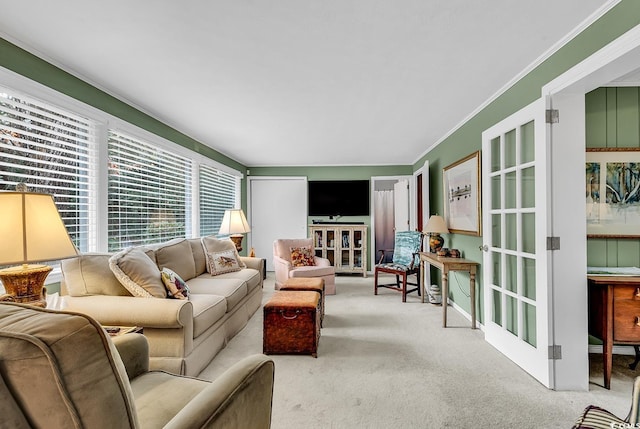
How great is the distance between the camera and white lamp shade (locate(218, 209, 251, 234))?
474 cm

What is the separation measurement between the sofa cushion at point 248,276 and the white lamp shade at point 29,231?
2.17 meters

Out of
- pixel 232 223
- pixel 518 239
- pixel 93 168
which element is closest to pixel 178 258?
pixel 93 168

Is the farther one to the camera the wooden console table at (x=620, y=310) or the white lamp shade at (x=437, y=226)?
the white lamp shade at (x=437, y=226)

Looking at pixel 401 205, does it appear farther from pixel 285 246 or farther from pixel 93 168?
pixel 93 168

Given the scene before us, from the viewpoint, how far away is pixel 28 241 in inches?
55.5

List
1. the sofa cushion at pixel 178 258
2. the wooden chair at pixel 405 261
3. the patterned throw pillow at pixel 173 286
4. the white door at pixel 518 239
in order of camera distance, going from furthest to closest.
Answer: the wooden chair at pixel 405 261 → the sofa cushion at pixel 178 258 → the patterned throw pillow at pixel 173 286 → the white door at pixel 518 239

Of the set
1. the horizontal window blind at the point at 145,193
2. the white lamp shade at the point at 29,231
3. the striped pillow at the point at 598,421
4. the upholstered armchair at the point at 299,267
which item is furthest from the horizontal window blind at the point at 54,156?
the striped pillow at the point at 598,421

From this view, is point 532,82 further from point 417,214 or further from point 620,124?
point 417,214

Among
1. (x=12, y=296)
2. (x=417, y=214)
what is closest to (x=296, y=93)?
(x=12, y=296)

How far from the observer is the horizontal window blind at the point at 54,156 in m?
2.10

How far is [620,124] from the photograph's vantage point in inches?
103

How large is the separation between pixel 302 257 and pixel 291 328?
248cm

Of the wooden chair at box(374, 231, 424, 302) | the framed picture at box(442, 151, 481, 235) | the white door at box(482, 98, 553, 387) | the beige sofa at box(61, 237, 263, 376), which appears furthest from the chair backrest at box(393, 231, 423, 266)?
the beige sofa at box(61, 237, 263, 376)

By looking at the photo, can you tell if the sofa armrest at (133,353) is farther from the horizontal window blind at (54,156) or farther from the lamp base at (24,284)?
the horizontal window blind at (54,156)
